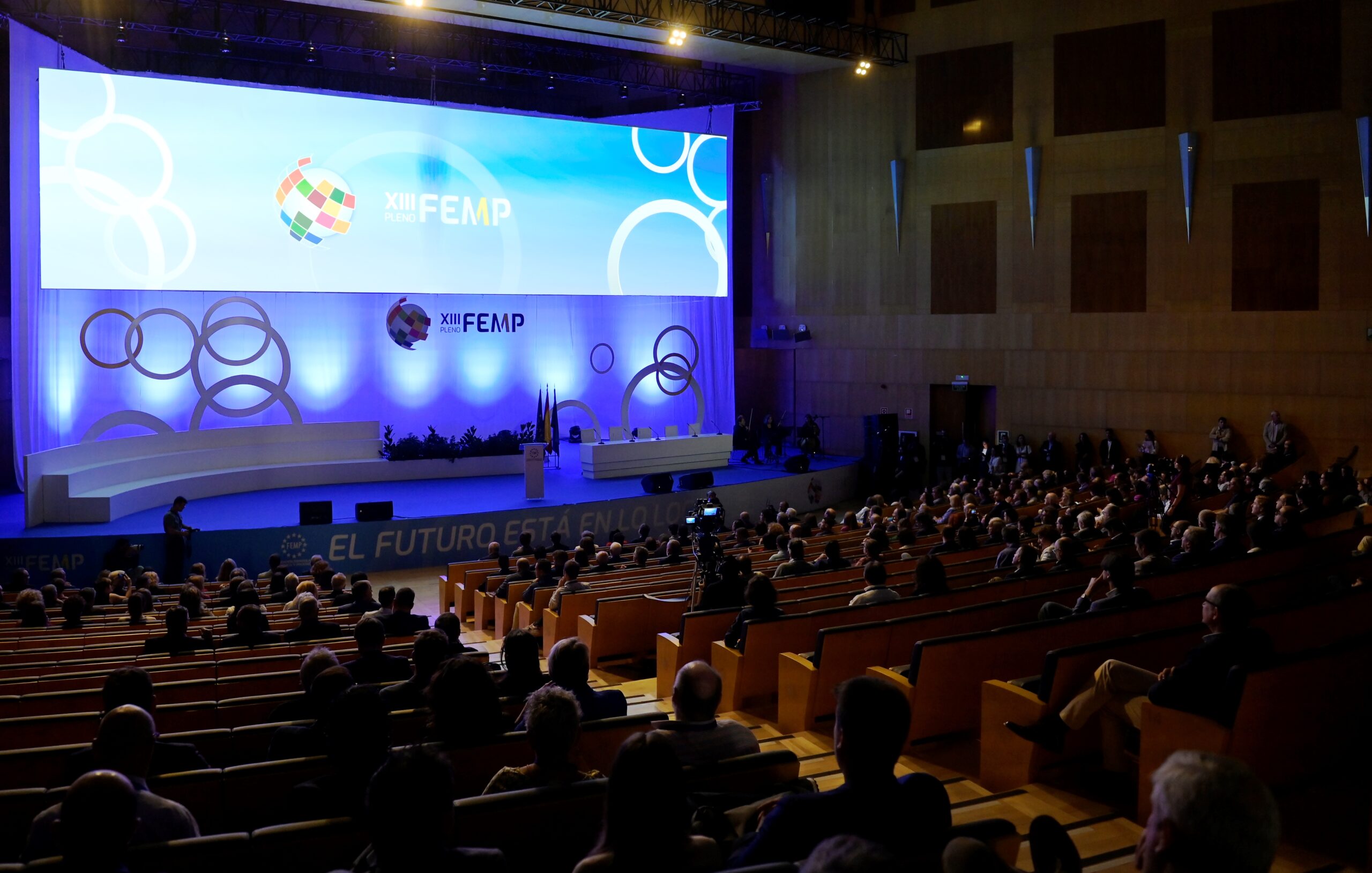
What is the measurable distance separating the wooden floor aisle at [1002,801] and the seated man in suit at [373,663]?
1428mm

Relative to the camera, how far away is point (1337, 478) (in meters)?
11.4

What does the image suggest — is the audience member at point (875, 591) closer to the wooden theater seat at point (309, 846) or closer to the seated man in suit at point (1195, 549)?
the seated man in suit at point (1195, 549)

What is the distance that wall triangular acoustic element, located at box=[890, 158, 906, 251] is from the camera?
64.5 ft

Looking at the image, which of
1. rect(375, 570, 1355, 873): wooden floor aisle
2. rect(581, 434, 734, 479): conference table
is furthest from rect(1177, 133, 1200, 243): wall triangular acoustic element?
rect(375, 570, 1355, 873): wooden floor aisle

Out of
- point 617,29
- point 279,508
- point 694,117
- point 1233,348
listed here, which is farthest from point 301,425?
point 1233,348

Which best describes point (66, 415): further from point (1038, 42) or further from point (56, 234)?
point (1038, 42)

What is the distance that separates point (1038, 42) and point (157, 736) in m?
18.3

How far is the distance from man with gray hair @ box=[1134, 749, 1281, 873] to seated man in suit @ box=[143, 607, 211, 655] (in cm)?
521

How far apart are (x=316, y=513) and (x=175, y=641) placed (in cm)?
688

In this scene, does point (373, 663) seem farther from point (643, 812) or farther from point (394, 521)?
point (394, 521)

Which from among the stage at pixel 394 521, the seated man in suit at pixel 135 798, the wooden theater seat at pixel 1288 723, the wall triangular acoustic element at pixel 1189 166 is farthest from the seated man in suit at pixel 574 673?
the wall triangular acoustic element at pixel 1189 166

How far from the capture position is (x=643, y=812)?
2031mm

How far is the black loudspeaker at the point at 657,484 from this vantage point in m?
15.5

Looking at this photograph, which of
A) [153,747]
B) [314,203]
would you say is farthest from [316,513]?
[153,747]
